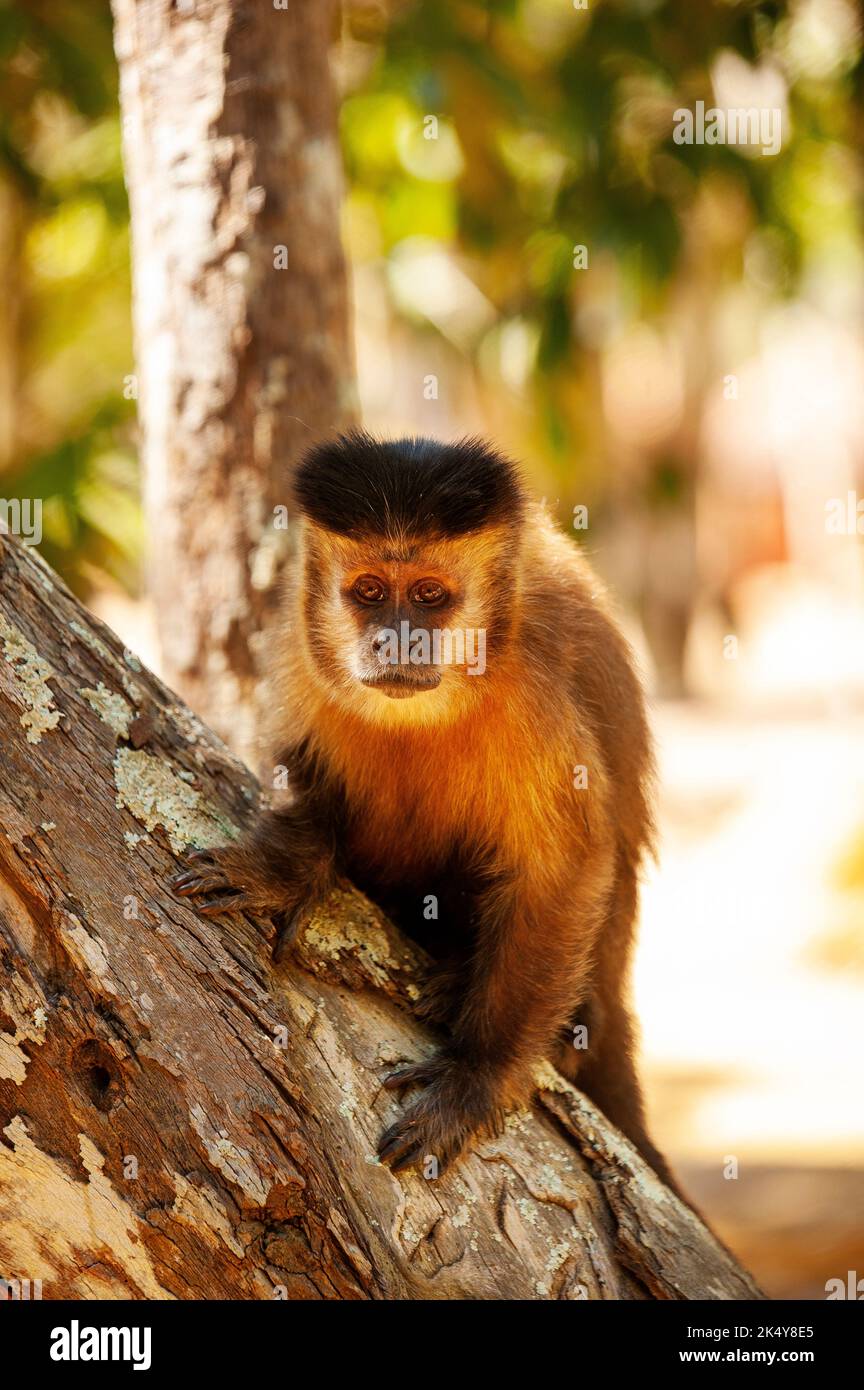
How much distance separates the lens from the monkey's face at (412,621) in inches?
173

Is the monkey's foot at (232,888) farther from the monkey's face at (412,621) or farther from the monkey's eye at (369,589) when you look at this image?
the monkey's eye at (369,589)

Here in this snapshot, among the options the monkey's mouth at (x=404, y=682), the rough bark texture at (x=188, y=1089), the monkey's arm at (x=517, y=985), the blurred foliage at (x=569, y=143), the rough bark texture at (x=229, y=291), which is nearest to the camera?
the rough bark texture at (x=188, y=1089)

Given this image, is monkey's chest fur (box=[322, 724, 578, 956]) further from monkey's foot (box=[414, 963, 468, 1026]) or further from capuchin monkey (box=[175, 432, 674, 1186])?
monkey's foot (box=[414, 963, 468, 1026])

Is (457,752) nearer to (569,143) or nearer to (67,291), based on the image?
(569,143)

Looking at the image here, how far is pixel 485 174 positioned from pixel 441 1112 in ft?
26.1

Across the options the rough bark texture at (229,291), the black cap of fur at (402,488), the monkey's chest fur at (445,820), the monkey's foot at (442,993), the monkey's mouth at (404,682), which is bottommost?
the monkey's foot at (442,993)

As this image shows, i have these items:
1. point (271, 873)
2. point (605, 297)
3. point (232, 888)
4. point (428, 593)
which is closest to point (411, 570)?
point (428, 593)

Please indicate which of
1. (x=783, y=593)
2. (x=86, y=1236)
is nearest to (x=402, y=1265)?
(x=86, y=1236)

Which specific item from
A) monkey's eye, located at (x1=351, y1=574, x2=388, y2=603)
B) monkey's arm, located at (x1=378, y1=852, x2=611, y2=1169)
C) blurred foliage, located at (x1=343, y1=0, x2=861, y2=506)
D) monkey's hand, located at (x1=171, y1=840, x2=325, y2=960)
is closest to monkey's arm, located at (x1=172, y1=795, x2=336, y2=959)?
monkey's hand, located at (x1=171, y1=840, x2=325, y2=960)

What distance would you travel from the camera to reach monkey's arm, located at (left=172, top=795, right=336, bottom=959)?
4004 mm

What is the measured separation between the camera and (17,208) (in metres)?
10.6

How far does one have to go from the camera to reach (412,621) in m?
4.48

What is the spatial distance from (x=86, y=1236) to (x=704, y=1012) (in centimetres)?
1043

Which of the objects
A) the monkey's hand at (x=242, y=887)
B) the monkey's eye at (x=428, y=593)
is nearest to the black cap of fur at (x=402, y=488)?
the monkey's eye at (x=428, y=593)
